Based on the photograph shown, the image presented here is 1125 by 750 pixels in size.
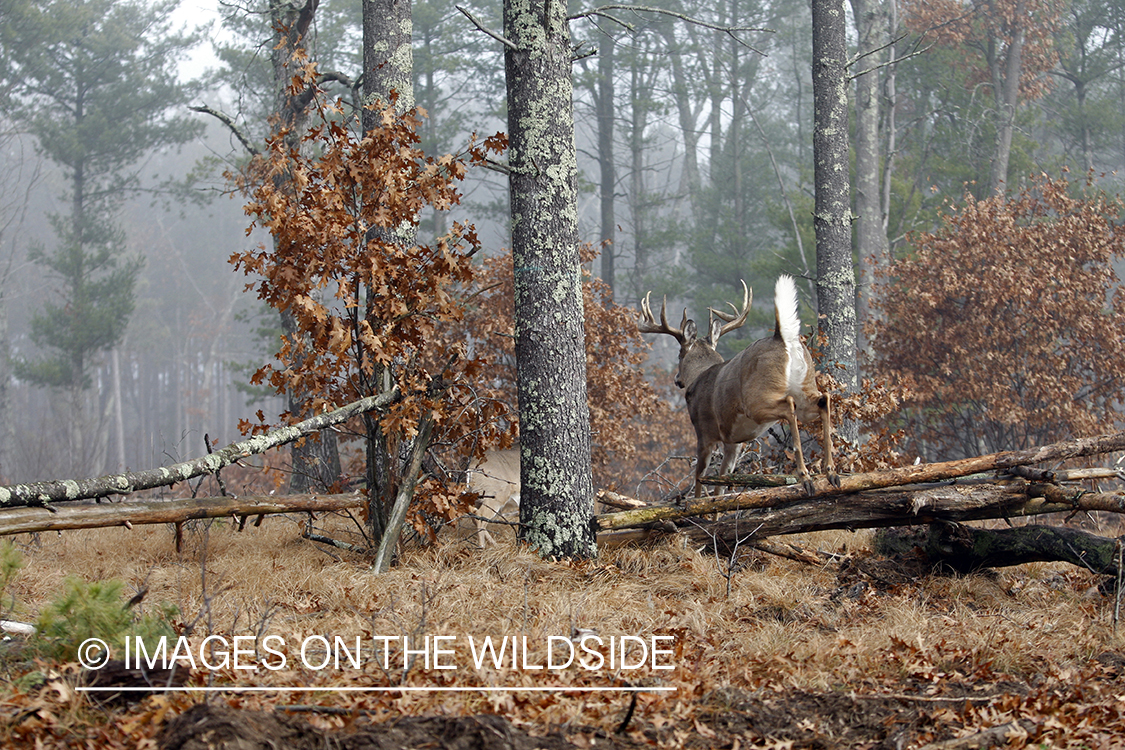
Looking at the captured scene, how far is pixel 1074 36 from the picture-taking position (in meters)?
24.5

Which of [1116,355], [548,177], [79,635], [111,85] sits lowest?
[79,635]

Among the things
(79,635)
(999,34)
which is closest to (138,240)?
(999,34)

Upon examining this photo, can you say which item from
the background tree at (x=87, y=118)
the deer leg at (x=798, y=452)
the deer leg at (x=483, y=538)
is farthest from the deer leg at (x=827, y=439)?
the background tree at (x=87, y=118)

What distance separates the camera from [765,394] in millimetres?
6887

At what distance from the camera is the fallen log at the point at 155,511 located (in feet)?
16.4

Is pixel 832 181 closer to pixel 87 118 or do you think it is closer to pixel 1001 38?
pixel 1001 38

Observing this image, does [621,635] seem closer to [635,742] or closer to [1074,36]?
[635,742]

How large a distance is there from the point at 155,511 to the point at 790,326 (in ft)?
14.5

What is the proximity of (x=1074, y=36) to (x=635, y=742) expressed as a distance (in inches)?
1060

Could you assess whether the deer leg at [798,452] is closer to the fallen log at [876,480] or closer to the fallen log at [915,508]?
the fallen log at [876,480]

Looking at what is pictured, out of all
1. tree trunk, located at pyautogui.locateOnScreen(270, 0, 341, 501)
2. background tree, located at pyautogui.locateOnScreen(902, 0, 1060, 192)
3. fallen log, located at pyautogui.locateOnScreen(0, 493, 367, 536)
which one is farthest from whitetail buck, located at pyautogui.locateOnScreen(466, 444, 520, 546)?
background tree, located at pyautogui.locateOnScreen(902, 0, 1060, 192)

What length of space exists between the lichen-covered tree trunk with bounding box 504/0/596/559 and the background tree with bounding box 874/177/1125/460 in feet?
23.7

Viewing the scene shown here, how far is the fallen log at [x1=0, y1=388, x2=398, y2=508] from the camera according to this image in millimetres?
4922

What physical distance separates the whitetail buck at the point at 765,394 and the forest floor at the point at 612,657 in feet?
3.36
